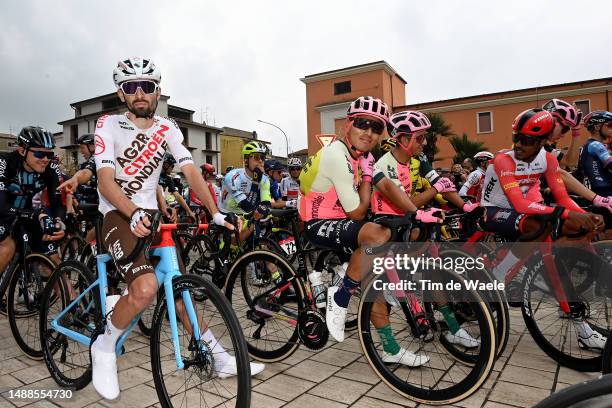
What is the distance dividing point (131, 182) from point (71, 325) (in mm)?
1282

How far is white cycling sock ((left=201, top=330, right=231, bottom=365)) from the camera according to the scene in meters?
2.47

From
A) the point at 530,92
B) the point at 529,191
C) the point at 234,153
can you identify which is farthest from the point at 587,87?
the point at 234,153

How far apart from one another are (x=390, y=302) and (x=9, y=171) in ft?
13.5

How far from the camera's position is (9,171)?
4.19 m

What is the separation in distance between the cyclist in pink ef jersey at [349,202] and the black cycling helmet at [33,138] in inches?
112

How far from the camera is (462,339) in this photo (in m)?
3.08

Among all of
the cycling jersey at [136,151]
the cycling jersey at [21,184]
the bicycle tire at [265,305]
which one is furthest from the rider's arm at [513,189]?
the cycling jersey at [21,184]

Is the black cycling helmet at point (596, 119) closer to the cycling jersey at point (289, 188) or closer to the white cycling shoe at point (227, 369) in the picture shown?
the white cycling shoe at point (227, 369)

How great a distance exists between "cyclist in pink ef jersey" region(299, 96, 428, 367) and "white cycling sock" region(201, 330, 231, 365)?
3.20ft

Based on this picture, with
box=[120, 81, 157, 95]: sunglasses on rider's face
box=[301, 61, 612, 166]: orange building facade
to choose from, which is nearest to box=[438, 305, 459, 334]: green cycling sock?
box=[120, 81, 157, 95]: sunglasses on rider's face

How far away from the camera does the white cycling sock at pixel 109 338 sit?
8.88 ft

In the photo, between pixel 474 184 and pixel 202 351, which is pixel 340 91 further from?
pixel 202 351

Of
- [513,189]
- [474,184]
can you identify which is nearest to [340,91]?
[474,184]

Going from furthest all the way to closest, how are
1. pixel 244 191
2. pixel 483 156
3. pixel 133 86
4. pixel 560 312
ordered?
pixel 483 156
pixel 244 191
pixel 560 312
pixel 133 86
